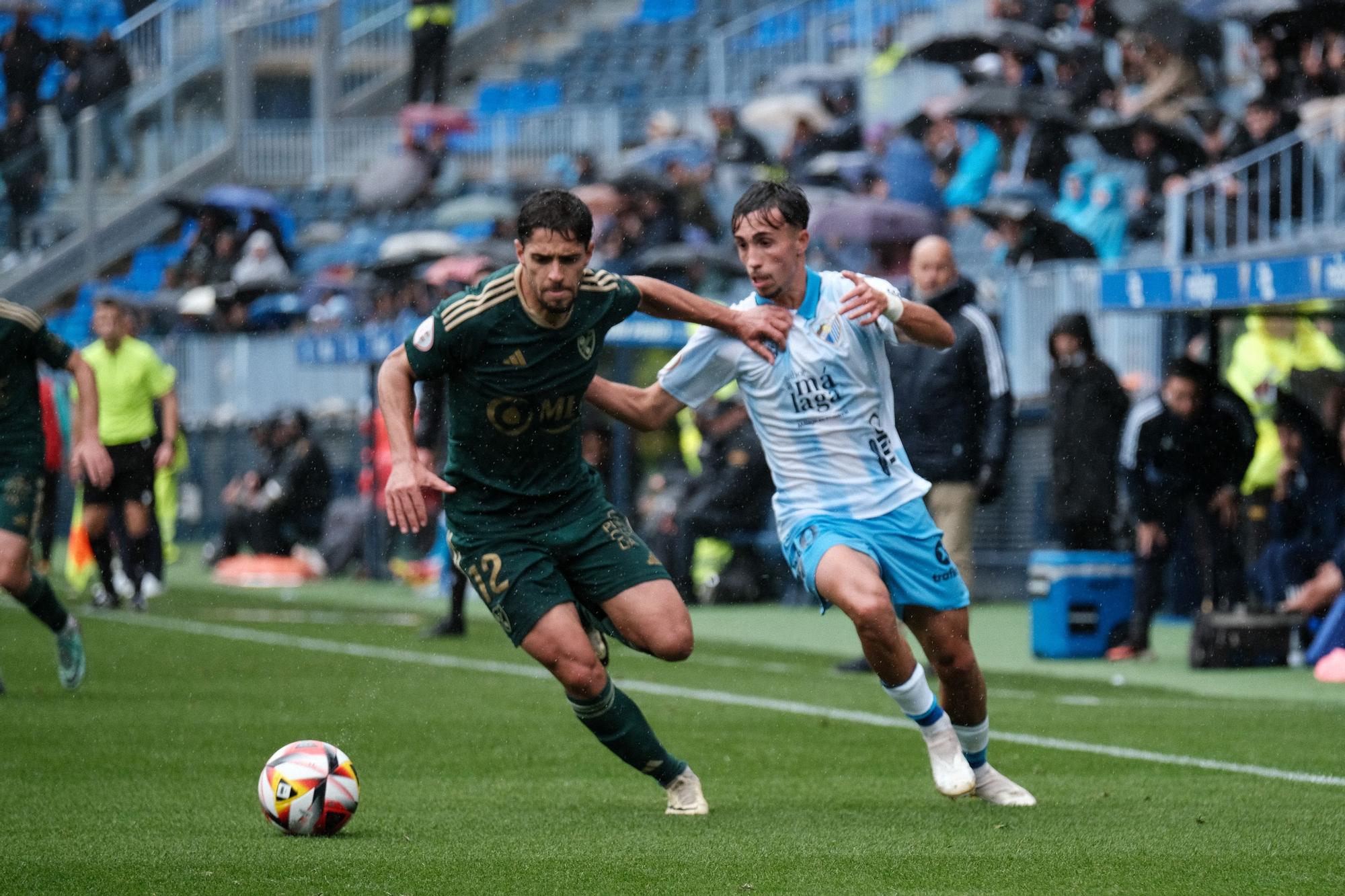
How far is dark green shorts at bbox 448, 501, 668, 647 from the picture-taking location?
272 inches

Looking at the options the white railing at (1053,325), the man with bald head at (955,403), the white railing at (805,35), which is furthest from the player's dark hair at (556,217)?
the white railing at (805,35)

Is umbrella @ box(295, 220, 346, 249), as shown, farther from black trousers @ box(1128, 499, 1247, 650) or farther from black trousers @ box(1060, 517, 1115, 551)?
black trousers @ box(1128, 499, 1247, 650)

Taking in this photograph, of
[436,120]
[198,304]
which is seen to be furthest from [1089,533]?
[436,120]

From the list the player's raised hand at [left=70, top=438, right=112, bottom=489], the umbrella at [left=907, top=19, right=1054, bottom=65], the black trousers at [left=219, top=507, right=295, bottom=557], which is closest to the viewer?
the player's raised hand at [left=70, top=438, right=112, bottom=489]

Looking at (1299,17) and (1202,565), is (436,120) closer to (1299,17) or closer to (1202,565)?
(1299,17)

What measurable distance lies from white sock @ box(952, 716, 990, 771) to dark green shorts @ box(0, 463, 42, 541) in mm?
5043

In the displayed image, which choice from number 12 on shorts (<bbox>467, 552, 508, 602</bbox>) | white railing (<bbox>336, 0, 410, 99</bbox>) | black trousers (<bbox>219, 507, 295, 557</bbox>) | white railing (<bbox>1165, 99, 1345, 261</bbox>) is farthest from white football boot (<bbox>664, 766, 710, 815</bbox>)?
white railing (<bbox>336, 0, 410, 99</bbox>)

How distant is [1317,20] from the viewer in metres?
17.3

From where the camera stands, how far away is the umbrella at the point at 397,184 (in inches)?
1227

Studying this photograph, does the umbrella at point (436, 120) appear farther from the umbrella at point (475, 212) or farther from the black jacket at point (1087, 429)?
the black jacket at point (1087, 429)

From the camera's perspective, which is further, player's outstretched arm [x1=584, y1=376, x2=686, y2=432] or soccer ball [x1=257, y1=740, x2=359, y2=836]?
player's outstretched arm [x1=584, y1=376, x2=686, y2=432]

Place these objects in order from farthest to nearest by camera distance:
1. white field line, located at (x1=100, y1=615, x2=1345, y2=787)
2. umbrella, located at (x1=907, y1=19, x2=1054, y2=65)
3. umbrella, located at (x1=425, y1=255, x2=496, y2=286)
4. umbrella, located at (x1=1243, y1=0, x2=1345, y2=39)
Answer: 1. umbrella, located at (x1=907, y1=19, x2=1054, y2=65)
2. umbrella, located at (x1=425, y1=255, x2=496, y2=286)
3. umbrella, located at (x1=1243, y1=0, x2=1345, y2=39)
4. white field line, located at (x1=100, y1=615, x2=1345, y2=787)

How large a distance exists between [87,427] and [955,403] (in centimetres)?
464

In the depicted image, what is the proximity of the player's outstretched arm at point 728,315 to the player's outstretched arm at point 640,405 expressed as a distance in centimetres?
30
